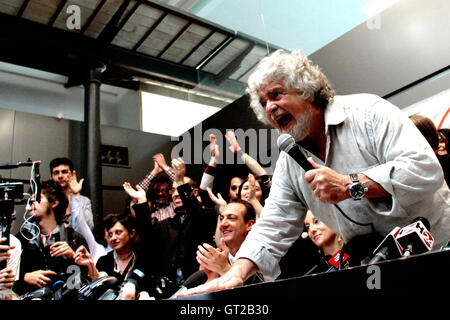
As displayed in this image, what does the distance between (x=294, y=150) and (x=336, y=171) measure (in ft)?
0.51

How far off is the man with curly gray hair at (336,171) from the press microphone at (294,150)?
0.11ft

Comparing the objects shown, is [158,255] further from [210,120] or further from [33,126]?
[33,126]

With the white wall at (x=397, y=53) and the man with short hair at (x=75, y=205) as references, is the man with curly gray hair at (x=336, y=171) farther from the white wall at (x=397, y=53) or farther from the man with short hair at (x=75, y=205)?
the man with short hair at (x=75, y=205)

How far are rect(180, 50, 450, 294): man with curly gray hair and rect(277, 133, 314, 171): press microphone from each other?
0.03 metres

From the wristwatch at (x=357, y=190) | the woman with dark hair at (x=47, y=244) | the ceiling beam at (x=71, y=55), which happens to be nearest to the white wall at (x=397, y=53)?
the ceiling beam at (x=71, y=55)

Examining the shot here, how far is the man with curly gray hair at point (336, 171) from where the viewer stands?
1044 mm

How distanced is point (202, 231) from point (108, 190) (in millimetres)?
2523

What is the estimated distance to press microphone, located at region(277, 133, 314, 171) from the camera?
116 centimetres

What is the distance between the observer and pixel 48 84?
6.26m

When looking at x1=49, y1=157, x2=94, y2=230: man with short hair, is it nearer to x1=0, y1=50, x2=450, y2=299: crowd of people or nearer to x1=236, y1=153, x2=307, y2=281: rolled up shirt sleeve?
x1=0, y1=50, x2=450, y2=299: crowd of people

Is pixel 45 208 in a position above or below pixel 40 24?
below

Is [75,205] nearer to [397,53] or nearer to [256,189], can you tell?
[256,189]

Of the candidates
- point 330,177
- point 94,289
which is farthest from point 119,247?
point 330,177

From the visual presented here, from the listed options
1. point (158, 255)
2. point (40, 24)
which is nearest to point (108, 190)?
point (40, 24)
